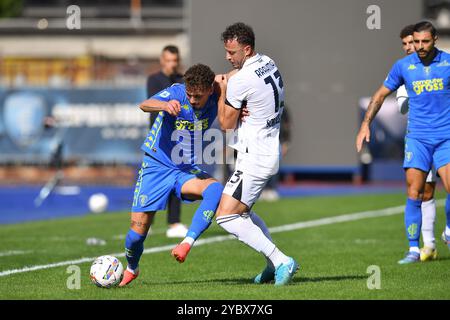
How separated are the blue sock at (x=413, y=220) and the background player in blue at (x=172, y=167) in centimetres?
297

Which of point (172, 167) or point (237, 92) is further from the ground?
point (237, 92)

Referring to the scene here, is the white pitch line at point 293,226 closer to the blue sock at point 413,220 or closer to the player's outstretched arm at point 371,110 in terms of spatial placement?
the blue sock at point 413,220

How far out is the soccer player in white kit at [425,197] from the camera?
36.5ft

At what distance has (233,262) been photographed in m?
11.2

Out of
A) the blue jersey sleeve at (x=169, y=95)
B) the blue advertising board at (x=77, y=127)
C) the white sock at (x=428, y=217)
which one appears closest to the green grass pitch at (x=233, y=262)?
the white sock at (x=428, y=217)

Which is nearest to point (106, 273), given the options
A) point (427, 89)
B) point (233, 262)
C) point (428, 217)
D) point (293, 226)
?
point (233, 262)

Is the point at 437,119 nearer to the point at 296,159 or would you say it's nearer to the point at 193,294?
the point at 193,294

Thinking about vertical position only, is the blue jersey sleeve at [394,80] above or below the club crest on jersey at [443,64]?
below

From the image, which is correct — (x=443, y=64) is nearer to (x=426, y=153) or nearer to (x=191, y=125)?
(x=426, y=153)

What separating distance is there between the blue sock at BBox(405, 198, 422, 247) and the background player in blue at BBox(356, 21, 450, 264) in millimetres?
29

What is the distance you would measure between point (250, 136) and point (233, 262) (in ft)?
A: 9.40

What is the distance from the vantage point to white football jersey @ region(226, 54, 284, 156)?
28.1 feet

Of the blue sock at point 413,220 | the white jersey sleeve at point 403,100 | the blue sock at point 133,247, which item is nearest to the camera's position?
the blue sock at point 133,247
